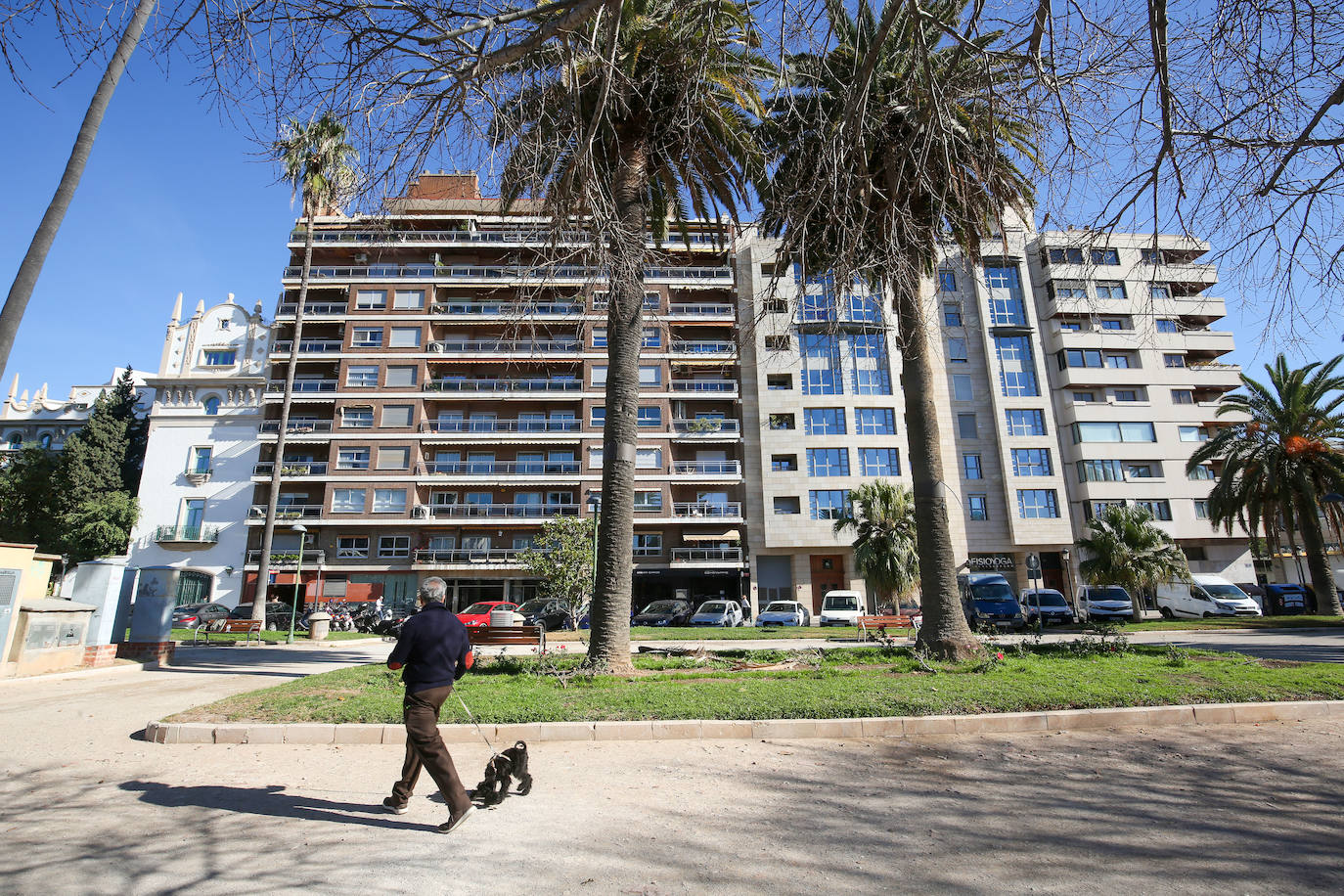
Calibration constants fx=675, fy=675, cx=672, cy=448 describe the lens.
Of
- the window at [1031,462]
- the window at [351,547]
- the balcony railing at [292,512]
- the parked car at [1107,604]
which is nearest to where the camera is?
the parked car at [1107,604]

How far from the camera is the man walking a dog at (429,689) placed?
4.43 meters

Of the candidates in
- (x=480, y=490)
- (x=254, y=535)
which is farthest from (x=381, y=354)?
(x=254, y=535)

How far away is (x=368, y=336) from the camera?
4372 centimetres

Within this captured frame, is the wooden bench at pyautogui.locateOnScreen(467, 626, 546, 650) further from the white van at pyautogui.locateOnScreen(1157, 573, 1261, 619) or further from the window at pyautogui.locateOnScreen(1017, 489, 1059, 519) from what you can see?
the window at pyautogui.locateOnScreen(1017, 489, 1059, 519)

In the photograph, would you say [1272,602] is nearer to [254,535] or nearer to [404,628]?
[404,628]

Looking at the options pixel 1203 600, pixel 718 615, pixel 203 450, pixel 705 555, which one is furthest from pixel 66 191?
pixel 203 450

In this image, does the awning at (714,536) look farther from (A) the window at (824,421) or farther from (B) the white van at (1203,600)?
(B) the white van at (1203,600)

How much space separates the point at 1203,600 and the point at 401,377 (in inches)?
1748

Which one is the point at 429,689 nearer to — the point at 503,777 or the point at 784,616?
the point at 503,777

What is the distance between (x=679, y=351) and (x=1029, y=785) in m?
39.6

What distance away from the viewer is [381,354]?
141ft

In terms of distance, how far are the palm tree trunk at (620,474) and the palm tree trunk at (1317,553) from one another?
30.5 meters

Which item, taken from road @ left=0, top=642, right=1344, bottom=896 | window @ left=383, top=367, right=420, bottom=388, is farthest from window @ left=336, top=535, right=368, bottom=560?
road @ left=0, top=642, right=1344, bottom=896

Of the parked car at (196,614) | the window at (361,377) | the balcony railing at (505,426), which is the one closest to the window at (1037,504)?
the balcony railing at (505,426)
